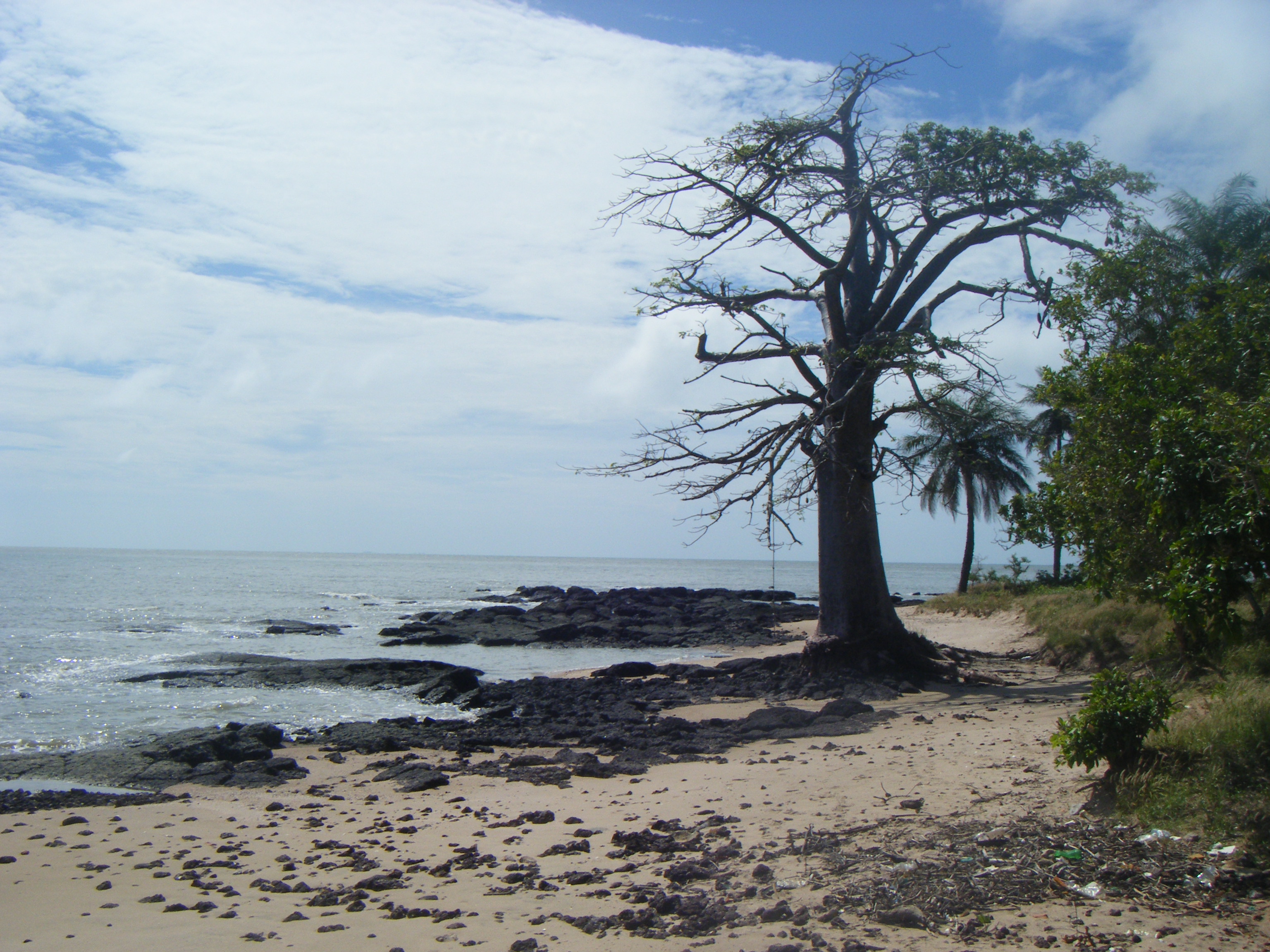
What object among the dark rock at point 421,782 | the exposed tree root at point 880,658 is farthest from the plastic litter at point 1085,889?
the exposed tree root at point 880,658

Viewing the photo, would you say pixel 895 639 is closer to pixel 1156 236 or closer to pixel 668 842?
pixel 1156 236

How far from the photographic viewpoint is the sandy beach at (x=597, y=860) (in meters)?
4.66

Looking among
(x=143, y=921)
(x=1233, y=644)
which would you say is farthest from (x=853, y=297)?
(x=143, y=921)

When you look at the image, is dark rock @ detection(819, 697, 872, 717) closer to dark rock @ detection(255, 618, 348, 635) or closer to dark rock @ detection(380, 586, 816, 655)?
dark rock @ detection(380, 586, 816, 655)

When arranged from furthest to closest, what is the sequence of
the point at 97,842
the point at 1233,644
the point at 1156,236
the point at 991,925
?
1. the point at 1156,236
2. the point at 1233,644
3. the point at 97,842
4. the point at 991,925

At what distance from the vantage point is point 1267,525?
214 inches

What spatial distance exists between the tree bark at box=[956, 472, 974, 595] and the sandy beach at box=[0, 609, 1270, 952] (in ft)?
92.8

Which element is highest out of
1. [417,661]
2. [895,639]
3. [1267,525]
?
[1267,525]

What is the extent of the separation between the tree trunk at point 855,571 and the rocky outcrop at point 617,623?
13.0m

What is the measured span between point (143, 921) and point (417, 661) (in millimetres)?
15369

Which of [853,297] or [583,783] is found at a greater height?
[853,297]

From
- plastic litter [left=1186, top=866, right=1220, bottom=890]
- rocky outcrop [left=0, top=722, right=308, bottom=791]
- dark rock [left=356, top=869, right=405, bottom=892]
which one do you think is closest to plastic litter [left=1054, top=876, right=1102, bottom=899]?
plastic litter [left=1186, top=866, right=1220, bottom=890]

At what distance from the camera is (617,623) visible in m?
34.1

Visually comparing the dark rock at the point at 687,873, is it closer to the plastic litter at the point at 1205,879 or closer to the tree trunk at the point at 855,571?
the plastic litter at the point at 1205,879
